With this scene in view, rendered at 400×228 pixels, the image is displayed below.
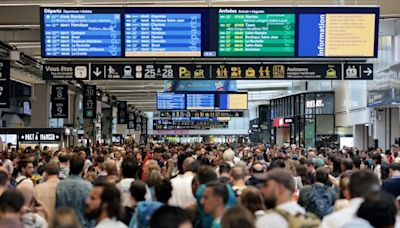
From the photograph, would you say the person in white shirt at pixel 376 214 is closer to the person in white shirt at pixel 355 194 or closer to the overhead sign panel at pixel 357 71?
the person in white shirt at pixel 355 194

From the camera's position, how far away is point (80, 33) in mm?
14094

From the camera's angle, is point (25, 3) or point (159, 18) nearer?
point (159, 18)

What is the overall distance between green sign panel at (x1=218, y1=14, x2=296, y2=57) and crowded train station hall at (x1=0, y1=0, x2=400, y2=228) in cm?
2

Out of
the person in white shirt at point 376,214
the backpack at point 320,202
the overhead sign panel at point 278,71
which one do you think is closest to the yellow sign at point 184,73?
the overhead sign panel at point 278,71

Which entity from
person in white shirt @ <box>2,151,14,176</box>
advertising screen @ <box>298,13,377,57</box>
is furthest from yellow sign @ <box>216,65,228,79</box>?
person in white shirt @ <box>2,151,14,176</box>

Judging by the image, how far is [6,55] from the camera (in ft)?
71.1

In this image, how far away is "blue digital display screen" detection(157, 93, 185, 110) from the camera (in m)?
31.5

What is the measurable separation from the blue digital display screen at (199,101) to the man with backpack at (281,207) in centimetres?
2512

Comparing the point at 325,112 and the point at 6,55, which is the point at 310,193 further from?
the point at 325,112

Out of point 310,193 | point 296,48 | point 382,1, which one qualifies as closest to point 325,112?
point 382,1

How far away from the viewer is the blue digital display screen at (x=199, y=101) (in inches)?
1204

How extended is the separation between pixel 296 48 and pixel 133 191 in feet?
27.0

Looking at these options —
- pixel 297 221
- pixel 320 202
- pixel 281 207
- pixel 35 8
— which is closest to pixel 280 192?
pixel 281 207

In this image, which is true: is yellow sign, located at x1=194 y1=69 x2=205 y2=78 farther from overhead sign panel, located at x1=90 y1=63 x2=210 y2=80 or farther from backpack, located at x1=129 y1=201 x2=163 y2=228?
backpack, located at x1=129 y1=201 x2=163 y2=228
